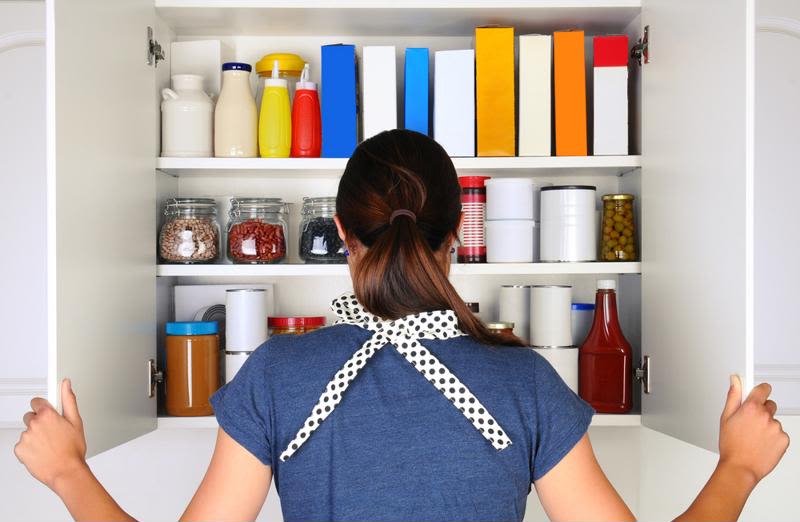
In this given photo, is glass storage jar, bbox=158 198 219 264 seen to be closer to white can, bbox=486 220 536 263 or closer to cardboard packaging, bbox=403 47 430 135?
cardboard packaging, bbox=403 47 430 135

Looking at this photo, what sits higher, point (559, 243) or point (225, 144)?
point (225, 144)

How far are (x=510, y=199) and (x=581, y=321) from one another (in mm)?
293

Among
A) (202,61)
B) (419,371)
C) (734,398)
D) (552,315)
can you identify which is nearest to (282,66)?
(202,61)

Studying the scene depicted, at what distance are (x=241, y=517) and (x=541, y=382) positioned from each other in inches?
14.1

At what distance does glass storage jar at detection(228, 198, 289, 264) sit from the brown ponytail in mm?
649

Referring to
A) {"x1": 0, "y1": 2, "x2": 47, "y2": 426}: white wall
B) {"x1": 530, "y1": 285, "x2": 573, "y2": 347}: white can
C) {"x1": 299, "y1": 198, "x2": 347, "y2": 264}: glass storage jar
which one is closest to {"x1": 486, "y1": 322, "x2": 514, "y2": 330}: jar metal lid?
{"x1": 530, "y1": 285, "x2": 573, "y2": 347}: white can

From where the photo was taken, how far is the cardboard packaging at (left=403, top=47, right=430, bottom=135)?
5.24 feet

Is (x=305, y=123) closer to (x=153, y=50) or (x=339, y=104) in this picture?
(x=339, y=104)

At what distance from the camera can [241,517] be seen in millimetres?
932

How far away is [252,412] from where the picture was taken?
0.93 meters

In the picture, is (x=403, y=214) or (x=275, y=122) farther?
(x=275, y=122)

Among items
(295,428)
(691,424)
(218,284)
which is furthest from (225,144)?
(691,424)

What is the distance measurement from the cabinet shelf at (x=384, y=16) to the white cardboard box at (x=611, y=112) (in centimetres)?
12

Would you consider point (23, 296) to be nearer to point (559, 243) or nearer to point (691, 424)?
point (559, 243)
